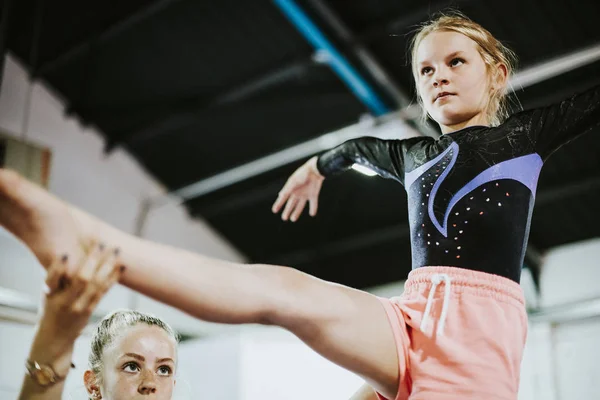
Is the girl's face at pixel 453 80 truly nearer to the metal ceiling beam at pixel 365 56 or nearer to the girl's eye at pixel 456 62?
the girl's eye at pixel 456 62

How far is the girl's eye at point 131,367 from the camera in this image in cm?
227

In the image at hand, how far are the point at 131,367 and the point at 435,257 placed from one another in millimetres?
1142

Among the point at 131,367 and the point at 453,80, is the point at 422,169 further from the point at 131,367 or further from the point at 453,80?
the point at 131,367

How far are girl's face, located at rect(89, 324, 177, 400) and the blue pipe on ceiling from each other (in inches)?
133

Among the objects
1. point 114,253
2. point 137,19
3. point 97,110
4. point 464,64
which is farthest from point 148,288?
point 97,110

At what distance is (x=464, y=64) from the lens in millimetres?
1852

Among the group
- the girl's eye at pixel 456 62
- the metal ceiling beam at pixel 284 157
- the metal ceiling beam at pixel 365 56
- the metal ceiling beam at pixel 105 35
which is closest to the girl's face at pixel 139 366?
the girl's eye at pixel 456 62

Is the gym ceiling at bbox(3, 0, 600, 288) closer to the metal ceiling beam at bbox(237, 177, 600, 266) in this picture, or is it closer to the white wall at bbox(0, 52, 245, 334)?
the metal ceiling beam at bbox(237, 177, 600, 266)

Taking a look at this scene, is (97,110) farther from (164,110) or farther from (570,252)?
(570,252)

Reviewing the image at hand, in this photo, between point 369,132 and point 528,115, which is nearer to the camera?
point 528,115

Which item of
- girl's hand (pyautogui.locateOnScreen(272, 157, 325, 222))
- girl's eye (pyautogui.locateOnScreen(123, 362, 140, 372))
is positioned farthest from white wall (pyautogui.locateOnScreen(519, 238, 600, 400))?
girl's eye (pyautogui.locateOnScreen(123, 362, 140, 372))

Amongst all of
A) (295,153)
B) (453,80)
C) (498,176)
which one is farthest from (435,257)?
(295,153)

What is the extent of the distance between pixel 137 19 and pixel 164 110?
95 cm

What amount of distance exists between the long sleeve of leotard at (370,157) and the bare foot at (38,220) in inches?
41.6
